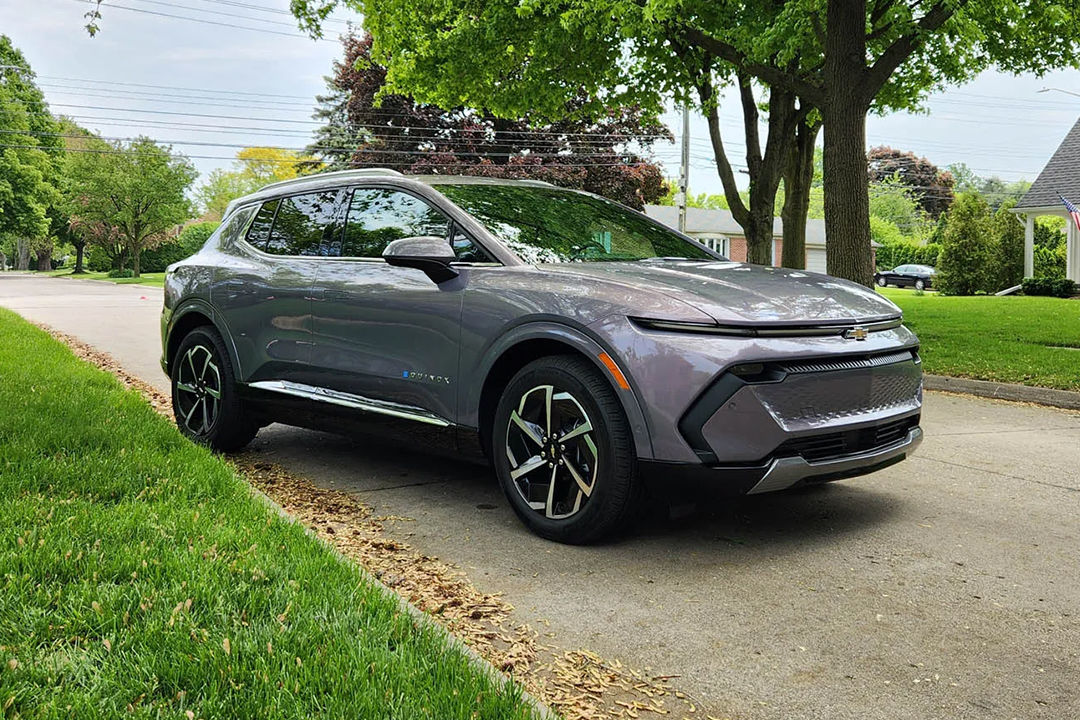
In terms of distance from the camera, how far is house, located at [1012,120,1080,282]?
3086 centimetres

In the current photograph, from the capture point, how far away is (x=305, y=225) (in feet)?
19.4

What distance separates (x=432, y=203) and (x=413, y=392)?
1.04 m

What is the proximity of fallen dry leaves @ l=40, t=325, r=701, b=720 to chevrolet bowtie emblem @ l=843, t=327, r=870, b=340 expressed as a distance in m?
1.90

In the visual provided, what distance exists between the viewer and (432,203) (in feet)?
16.9

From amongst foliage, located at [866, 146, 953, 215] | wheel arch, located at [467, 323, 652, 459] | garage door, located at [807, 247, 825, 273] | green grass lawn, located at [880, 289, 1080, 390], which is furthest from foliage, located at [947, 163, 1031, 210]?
wheel arch, located at [467, 323, 652, 459]

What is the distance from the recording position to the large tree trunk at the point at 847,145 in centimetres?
1227

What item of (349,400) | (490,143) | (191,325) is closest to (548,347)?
(349,400)

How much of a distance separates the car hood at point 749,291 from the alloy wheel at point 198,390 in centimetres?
279

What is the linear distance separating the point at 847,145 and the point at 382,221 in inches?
342

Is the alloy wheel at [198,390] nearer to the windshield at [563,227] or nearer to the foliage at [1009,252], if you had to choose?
the windshield at [563,227]

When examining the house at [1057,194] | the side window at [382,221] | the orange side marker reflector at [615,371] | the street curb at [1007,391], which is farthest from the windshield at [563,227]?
the house at [1057,194]

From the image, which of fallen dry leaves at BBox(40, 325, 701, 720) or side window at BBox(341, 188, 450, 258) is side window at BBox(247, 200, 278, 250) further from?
fallen dry leaves at BBox(40, 325, 701, 720)

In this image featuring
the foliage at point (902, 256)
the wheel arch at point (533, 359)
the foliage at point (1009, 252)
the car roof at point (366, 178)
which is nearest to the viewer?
the wheel arch at point (533, 359)

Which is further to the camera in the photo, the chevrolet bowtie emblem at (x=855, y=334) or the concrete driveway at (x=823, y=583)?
the chevrolet bowtie emblem at (x=855, y=334)
